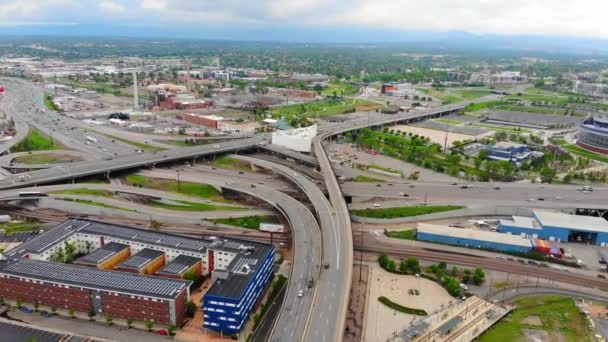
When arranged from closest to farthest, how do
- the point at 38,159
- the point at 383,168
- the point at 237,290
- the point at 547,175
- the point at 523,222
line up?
1. the point at 237,290
2. the point at 523,222
3. the point at 547,175
4. the point at 38,159
5. the point at 383,168

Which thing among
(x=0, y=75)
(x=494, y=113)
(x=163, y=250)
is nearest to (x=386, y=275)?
(x=163, y=250)

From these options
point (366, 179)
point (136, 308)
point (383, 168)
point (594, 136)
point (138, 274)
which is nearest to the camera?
point (136, 308)

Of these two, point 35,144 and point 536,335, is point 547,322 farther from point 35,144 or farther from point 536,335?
point 35,144

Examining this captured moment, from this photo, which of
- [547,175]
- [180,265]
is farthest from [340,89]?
[180,265]

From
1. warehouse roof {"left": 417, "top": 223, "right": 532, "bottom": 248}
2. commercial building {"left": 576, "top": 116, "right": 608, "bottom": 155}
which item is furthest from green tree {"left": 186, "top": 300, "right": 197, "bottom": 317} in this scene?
commercial building {"left": 576, "top": 116, "right": 608, "bottom": 155}

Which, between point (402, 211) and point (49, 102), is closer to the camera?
point (402, 211)

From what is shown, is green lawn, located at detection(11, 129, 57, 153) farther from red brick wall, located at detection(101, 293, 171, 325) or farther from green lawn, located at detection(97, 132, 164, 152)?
red brick wall, located at detection(101, 293, 171, 325)
